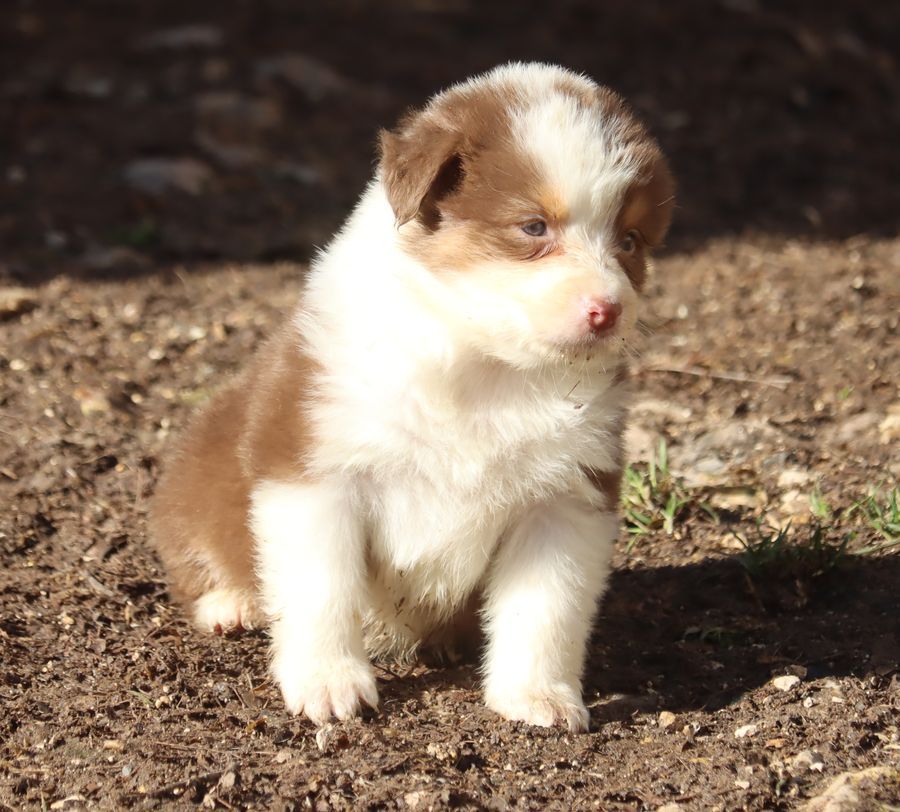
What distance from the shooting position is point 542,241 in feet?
11.8

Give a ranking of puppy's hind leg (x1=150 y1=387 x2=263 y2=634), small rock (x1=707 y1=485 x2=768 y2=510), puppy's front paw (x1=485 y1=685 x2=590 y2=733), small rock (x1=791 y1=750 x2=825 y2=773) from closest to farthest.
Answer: small rock (x1=791 y1=750 x2=825 y2=773) → puppy's front paw (x1=485 y1=685 x2=590 y2=733) → puppy's hind leg (x1=150 y1=387 x2=263 y2=634) → small rock (x1=707 y1=485 x2=768 y2=510)

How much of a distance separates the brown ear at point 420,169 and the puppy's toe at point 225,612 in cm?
148

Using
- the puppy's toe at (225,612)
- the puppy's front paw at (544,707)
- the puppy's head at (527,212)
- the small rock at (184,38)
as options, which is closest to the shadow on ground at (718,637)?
the puppy's front paw at (544,707)

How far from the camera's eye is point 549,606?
389cm

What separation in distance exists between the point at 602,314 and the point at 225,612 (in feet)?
5.73

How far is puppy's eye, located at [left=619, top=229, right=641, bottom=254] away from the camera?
376 centimetres

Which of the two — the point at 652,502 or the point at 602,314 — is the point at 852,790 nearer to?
the point at 602,314

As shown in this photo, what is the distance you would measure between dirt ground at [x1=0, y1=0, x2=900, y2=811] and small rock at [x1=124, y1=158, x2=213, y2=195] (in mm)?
26

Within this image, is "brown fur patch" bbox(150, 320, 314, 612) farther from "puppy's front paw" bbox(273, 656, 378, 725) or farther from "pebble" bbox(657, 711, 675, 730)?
"pebble" bbox(657, 711, 675, 730)

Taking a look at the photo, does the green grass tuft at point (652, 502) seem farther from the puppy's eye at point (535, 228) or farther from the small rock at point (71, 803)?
the small rock at point (71, 803)

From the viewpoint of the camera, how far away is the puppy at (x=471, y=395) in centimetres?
359

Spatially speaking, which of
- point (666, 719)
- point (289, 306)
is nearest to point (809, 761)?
point (666, 719)

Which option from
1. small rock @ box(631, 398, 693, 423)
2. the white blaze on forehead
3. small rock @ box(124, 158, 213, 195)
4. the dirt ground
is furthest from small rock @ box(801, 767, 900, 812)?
small rock @ box(124, 158, 213, 195)

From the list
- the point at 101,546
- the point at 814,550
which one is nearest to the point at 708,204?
the point at 814,550
